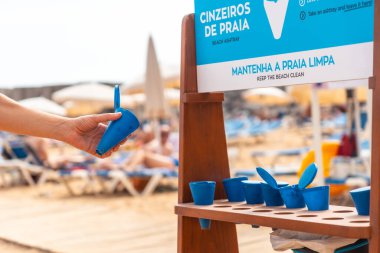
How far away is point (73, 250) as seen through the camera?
4727mm

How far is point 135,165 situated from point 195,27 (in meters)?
6.71

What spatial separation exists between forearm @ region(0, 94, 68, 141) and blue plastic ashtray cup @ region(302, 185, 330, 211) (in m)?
0.94

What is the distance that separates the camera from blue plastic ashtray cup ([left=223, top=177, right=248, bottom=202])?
7.84 ft

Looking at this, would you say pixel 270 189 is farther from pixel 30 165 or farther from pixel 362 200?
pixel 30 165

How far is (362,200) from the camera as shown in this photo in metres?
1.95

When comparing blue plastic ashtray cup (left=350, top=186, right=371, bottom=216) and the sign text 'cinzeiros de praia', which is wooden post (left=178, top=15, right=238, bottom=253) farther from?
blue plastic ashtray cup (left=350, top=186, right=371, bottom=216)

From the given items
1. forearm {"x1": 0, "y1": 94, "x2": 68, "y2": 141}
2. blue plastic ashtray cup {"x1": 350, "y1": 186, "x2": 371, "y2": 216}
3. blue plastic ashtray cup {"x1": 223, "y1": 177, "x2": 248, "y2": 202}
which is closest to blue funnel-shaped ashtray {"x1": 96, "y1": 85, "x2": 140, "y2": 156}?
forearm {"x1": 0, "y1": 94, "x2": 68, "y2": 141}

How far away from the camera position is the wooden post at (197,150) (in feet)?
8.08

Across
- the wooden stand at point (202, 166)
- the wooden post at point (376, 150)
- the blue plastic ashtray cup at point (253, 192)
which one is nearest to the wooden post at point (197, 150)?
the wooden stand at point (202, 166)

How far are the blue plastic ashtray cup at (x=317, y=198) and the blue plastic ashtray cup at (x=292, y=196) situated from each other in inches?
2.0

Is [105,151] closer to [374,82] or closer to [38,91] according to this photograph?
[374,82]

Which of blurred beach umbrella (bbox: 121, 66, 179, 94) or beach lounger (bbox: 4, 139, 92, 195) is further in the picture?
blurred beach umbrella (bbox: 121, 66, 179, 94)

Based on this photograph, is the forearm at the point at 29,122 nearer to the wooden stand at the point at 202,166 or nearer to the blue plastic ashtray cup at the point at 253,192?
the wooden stand at the point at 202,166

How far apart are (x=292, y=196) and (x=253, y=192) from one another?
0.60ft
